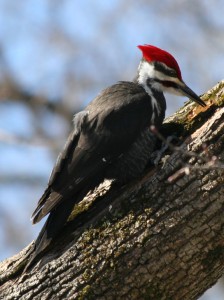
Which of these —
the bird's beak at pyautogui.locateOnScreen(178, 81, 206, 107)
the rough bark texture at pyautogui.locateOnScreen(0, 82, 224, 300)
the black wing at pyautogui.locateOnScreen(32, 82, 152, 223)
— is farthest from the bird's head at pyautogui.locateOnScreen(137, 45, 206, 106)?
the rough bark texture at pyautogui.locateOnScreen(0, 82, 224, 300)

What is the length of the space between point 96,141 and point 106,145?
0.07 m

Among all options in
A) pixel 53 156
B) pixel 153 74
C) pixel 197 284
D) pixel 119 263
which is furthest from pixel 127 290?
pixel 53 156

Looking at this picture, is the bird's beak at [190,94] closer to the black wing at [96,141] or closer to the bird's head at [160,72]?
the bird's head at [160,72]

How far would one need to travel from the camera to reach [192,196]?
13.6 feet

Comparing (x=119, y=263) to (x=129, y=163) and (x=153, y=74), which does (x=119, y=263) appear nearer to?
(x=129, y=163)

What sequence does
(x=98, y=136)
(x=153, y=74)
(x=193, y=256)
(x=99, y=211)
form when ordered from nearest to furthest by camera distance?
(x=193, y=256)
(x=99, y=211)
(x=98, y=136)
(x=153, y=74)

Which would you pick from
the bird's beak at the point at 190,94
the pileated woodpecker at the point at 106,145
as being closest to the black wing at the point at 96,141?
the pileated woodpecker at the point at 106,145

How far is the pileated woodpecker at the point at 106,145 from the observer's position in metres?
4.60

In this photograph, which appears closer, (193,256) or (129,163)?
(193,256)

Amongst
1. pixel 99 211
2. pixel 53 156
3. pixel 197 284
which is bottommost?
pixel 197 284

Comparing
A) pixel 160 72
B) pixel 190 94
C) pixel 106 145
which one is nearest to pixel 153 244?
pixel 106 145

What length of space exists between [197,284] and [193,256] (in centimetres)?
20

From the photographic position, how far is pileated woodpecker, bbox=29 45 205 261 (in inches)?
181

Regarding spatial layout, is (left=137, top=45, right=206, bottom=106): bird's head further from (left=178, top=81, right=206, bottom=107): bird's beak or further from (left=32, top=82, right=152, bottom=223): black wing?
(left=32, top=82, right=152, bottom=223): black wing
